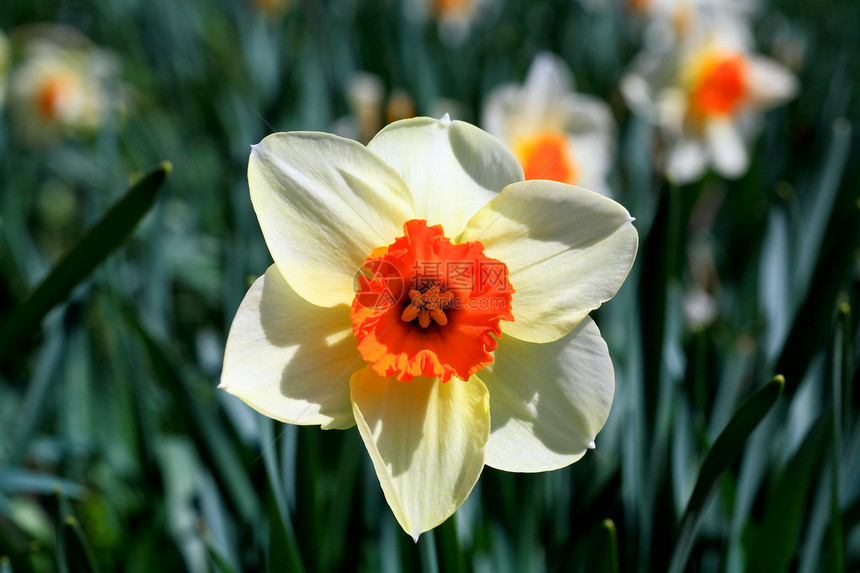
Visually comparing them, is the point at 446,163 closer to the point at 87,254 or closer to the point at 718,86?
the point at 87,254

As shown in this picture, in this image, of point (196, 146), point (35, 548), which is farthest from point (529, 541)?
point (196, 146)

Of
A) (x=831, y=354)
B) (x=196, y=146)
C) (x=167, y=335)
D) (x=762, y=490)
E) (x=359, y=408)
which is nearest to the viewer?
(x=359, y=408)

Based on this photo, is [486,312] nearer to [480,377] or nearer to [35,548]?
[480,377]

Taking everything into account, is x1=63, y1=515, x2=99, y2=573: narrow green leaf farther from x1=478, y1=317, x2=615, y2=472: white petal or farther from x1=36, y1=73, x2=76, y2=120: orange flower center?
x1=36, y1=73, x2=76, y2=120: orange flower center

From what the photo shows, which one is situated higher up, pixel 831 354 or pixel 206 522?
pixel 831 354

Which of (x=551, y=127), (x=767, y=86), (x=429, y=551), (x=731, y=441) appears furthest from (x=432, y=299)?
(x=767, y=86)

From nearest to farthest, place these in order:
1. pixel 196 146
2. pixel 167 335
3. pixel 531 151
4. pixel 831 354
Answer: pixel 831 354
pixel 167 335
pixel 531 151
pixel 196 146
